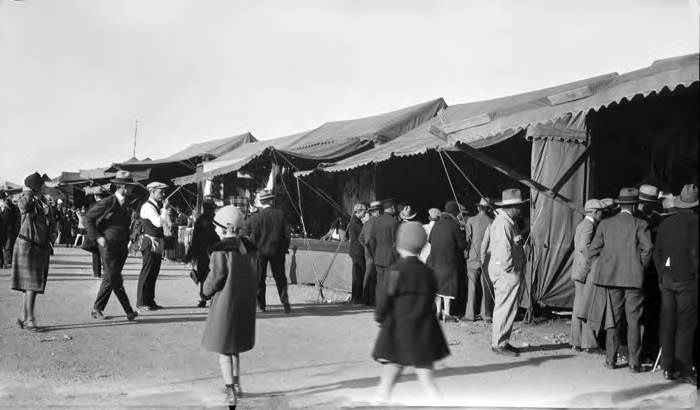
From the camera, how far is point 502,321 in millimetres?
6176

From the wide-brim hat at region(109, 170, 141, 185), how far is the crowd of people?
2 cm

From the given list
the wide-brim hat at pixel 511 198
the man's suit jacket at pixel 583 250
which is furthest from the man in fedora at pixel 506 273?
the man's suit jacket at pixel 583 250

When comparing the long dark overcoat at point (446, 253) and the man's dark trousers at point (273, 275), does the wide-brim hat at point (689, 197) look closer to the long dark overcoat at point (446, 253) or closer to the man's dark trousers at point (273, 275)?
the long dark overcoat at point (446, 253)

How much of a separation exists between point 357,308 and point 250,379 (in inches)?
157

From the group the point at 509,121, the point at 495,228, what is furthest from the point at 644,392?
the point at 509,121

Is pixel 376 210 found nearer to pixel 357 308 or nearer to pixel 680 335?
pixel 357 308

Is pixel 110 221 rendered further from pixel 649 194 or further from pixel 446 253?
pixel 649 194

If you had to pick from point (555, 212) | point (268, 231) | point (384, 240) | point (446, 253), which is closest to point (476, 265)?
point (446, 253)

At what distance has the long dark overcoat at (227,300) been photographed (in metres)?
4.43

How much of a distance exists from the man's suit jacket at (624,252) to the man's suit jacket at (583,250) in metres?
0.39

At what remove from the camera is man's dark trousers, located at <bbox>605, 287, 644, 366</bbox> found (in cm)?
575

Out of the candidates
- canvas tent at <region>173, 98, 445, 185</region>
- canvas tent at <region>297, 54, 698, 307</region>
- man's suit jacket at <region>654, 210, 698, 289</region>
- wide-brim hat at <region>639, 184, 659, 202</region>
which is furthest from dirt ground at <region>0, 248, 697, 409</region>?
canvas tent at <region>173, 98, 445, 185</region>

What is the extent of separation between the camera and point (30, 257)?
641cm

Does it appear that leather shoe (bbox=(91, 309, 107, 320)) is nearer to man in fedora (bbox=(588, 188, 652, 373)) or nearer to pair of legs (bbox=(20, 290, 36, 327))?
pair of legs (bbox=(20, 290, 36, 327))
